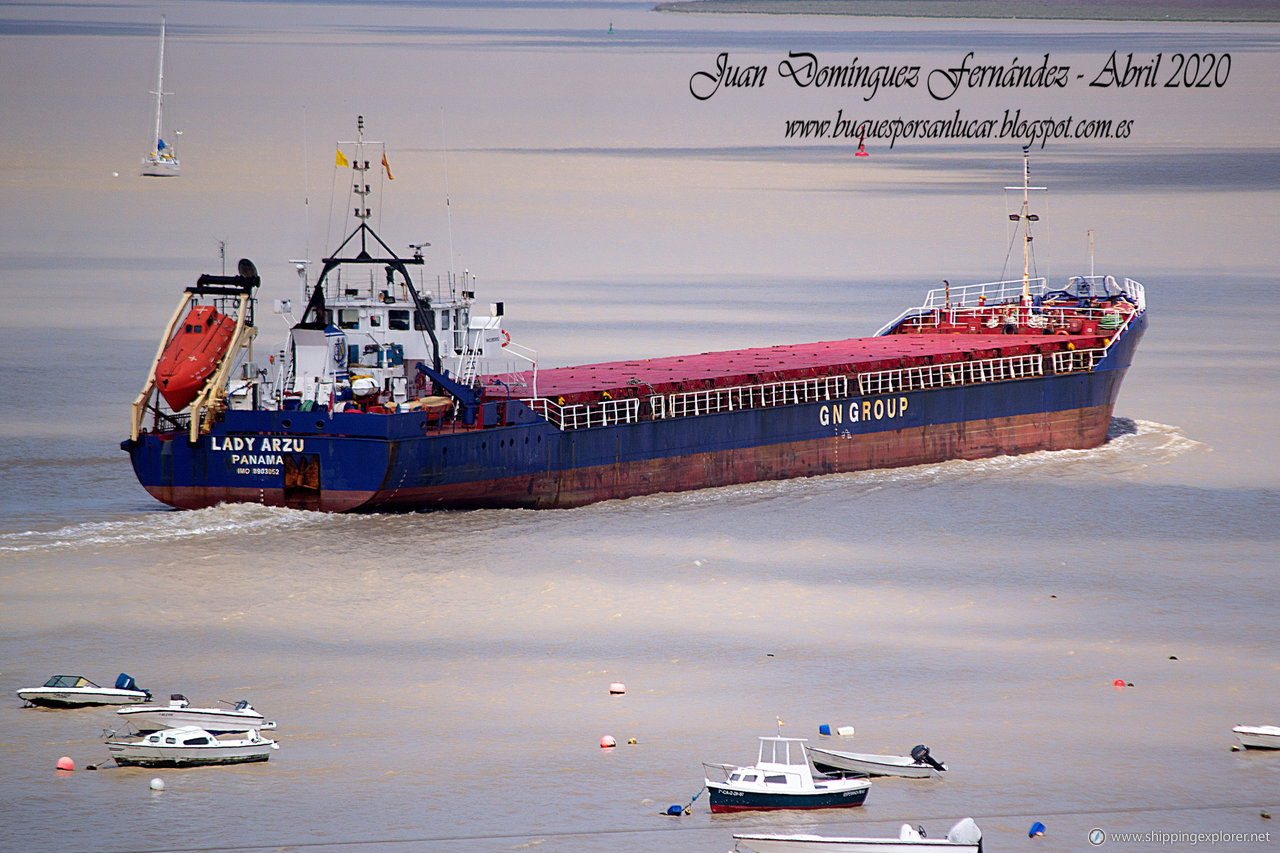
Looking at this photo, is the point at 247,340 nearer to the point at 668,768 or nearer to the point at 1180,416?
the point at 668,768

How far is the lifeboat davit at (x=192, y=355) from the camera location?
3397 cm

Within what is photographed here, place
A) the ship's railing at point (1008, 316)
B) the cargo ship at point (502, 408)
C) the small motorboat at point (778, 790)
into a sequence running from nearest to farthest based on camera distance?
1. the small motorboat at point (778, 790)
2. the cargo ship at point (502, 408)
3. the ship's railing at point (1008, 316)

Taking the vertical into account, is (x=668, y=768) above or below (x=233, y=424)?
below

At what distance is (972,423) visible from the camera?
43.3 meters

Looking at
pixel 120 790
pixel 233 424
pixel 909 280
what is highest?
pixel 909 280

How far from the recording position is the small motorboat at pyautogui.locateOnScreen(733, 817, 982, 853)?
18172mm

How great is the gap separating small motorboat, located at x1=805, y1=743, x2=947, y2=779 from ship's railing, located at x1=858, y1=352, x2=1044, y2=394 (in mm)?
21257

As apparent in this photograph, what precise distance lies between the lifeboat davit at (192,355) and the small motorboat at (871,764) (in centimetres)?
1775

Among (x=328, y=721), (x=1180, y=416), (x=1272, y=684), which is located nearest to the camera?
(x=328, y=721)

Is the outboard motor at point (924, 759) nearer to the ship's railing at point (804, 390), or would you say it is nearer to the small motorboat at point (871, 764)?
the small motorboat at point (871, 764)

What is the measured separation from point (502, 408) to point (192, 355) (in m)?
6.22

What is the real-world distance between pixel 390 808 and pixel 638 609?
9.46 meters

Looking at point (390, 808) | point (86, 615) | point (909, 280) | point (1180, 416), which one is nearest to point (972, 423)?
point (1180, 416)

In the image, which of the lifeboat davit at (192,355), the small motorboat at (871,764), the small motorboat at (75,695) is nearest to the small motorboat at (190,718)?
the small motorboat at (75,695)
